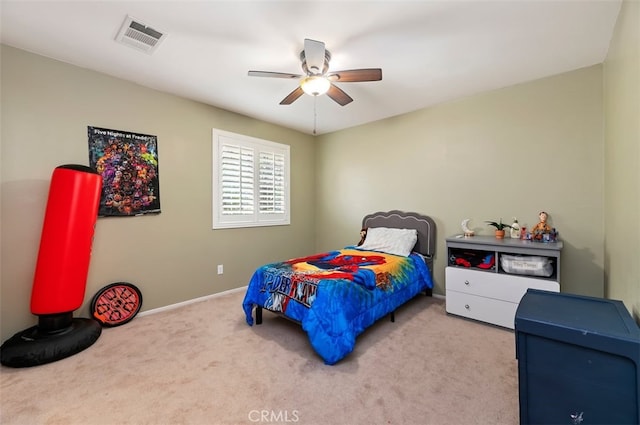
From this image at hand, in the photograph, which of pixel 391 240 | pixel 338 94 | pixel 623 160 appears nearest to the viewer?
pixel 623 160

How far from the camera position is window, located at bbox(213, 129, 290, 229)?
12.2 feet

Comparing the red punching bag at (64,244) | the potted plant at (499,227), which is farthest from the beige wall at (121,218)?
the potted plant at (499,227)

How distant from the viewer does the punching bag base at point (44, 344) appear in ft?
6.56

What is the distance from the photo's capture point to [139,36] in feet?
7.07

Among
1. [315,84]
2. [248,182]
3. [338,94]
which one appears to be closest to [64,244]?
[248,182]

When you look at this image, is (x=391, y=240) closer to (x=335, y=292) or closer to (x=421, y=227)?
(x=421, y=227)

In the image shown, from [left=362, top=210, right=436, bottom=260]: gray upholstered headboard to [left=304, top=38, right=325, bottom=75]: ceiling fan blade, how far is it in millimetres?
2434

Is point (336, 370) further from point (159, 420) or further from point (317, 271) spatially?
point (159, 420)

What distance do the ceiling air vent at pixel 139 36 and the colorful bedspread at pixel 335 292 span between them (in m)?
2.27

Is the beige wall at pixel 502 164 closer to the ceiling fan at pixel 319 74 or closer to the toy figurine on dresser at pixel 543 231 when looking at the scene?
the toy figurine on dresser at pixel 543 231

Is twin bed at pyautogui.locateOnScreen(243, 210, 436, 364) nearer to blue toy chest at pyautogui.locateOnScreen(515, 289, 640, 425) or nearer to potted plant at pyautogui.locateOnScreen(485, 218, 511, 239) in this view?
potted plant at pyautogui.locateOnScreen(485, 218, 511, 239)

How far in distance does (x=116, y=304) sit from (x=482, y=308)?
3874 mm

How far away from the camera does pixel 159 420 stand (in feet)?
4.99

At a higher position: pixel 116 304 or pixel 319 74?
pixel 319 74
